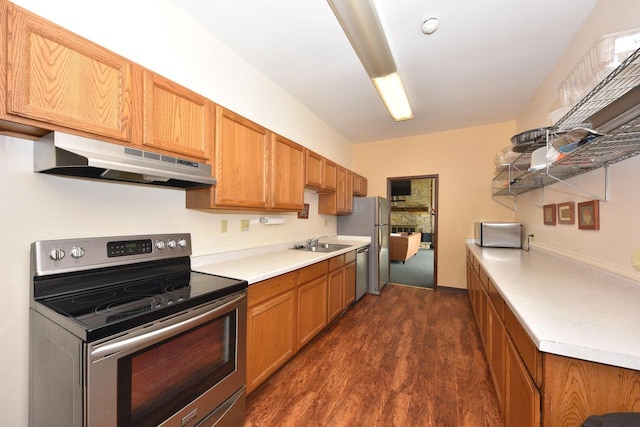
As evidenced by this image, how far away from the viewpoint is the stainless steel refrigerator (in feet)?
13.2

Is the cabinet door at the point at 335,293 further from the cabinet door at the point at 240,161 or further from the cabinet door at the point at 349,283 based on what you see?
the cabinet door at the point at 240,161

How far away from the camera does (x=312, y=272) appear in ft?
7.80

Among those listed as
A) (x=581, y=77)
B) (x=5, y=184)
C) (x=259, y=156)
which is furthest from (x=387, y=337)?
(x=5, y=184)

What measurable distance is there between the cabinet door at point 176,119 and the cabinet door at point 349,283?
2.21 meters

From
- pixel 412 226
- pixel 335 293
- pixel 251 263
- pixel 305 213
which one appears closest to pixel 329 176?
pixel 305 213

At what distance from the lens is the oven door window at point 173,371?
99cm

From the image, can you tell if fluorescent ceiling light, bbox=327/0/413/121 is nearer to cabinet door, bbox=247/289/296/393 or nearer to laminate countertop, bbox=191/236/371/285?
laminate countertop, bbox=191/236/371/285

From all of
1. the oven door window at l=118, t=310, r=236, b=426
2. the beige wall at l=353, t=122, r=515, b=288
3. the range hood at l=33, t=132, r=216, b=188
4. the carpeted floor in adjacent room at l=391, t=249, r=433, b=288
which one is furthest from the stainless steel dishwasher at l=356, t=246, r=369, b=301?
the range hood at l=33, t=132, r=216, b=188

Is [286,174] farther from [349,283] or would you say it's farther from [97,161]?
[349,283]

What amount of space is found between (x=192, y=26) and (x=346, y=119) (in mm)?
2319

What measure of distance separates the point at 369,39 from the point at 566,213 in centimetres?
218

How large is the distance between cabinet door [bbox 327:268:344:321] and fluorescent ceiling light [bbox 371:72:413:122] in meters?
1.96

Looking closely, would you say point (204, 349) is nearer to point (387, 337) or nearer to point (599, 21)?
point (387, 337)

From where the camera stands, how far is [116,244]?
4.56 ft
